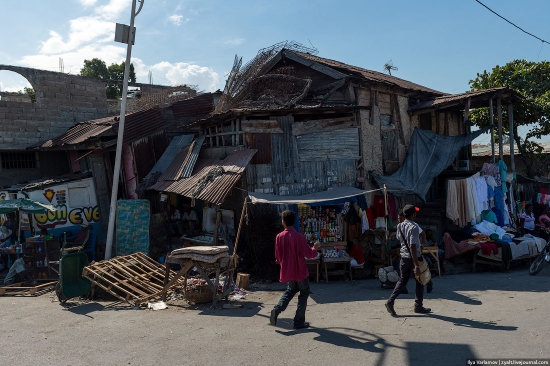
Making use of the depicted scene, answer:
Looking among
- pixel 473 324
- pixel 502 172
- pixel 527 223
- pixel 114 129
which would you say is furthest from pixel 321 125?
pixel 527 223

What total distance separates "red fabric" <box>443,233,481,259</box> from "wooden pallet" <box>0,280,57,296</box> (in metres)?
10.0

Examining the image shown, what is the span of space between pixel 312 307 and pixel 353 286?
7.13 ft

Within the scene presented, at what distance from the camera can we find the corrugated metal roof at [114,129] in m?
14.8

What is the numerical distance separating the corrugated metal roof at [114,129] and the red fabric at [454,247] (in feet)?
32.3

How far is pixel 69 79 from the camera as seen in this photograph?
59.1 ft

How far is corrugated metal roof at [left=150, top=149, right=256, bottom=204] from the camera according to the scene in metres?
10.6

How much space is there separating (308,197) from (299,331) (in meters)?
4.48

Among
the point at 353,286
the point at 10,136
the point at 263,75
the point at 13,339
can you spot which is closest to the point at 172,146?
the point at 263,75

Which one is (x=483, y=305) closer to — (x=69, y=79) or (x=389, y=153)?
(x=389, y=153)

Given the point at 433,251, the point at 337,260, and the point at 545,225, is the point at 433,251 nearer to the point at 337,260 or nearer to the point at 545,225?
the point at 337,260

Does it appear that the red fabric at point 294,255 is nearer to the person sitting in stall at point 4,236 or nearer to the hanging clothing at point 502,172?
the hanging clothing at point 502,172

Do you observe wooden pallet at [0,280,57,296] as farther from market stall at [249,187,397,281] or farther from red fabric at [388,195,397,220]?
red fabric at [388,195,397,220]

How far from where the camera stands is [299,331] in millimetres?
6668

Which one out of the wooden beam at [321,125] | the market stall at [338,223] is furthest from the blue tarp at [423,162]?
the wooden beam at [321,125]
